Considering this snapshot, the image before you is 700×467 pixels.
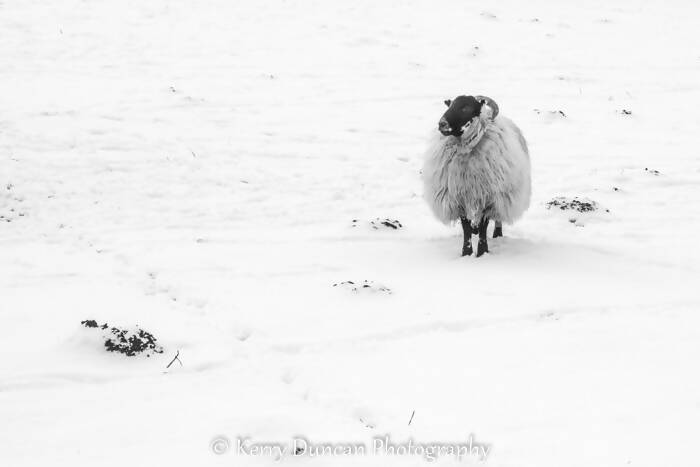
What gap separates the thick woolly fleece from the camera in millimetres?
7383

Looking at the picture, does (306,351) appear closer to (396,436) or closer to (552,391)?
(396,436)

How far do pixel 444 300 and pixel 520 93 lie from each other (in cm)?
863

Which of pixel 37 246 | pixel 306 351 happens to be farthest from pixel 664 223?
pixel 37 246

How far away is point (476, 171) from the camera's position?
7.38 metres

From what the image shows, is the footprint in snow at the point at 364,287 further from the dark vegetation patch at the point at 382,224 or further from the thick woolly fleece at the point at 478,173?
the dark vegetation patch at the point at 382,224

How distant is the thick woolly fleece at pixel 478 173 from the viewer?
7.38 metres

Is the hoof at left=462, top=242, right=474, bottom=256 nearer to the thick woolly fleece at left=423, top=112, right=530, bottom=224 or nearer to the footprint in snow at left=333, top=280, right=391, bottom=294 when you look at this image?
the thick woolly fleece at left=423, top=112, right=530, bottom=224

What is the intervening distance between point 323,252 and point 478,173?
189cm

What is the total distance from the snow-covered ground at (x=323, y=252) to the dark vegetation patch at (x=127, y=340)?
0.27 ft

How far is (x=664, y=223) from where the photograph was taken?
8.68 metres

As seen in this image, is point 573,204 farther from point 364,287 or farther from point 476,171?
point 364,287

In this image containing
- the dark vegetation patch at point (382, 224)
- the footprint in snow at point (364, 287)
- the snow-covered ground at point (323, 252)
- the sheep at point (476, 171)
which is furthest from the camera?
the dark vegetation patch at point (382, 224)

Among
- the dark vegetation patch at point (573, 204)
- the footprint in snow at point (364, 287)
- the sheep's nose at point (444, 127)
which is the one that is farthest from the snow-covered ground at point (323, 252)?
the sheep's nose at point (444, 127)

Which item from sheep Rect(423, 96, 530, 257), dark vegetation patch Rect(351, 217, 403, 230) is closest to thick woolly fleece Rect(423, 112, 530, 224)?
sheep Rect(423, 96, 530, 257)
